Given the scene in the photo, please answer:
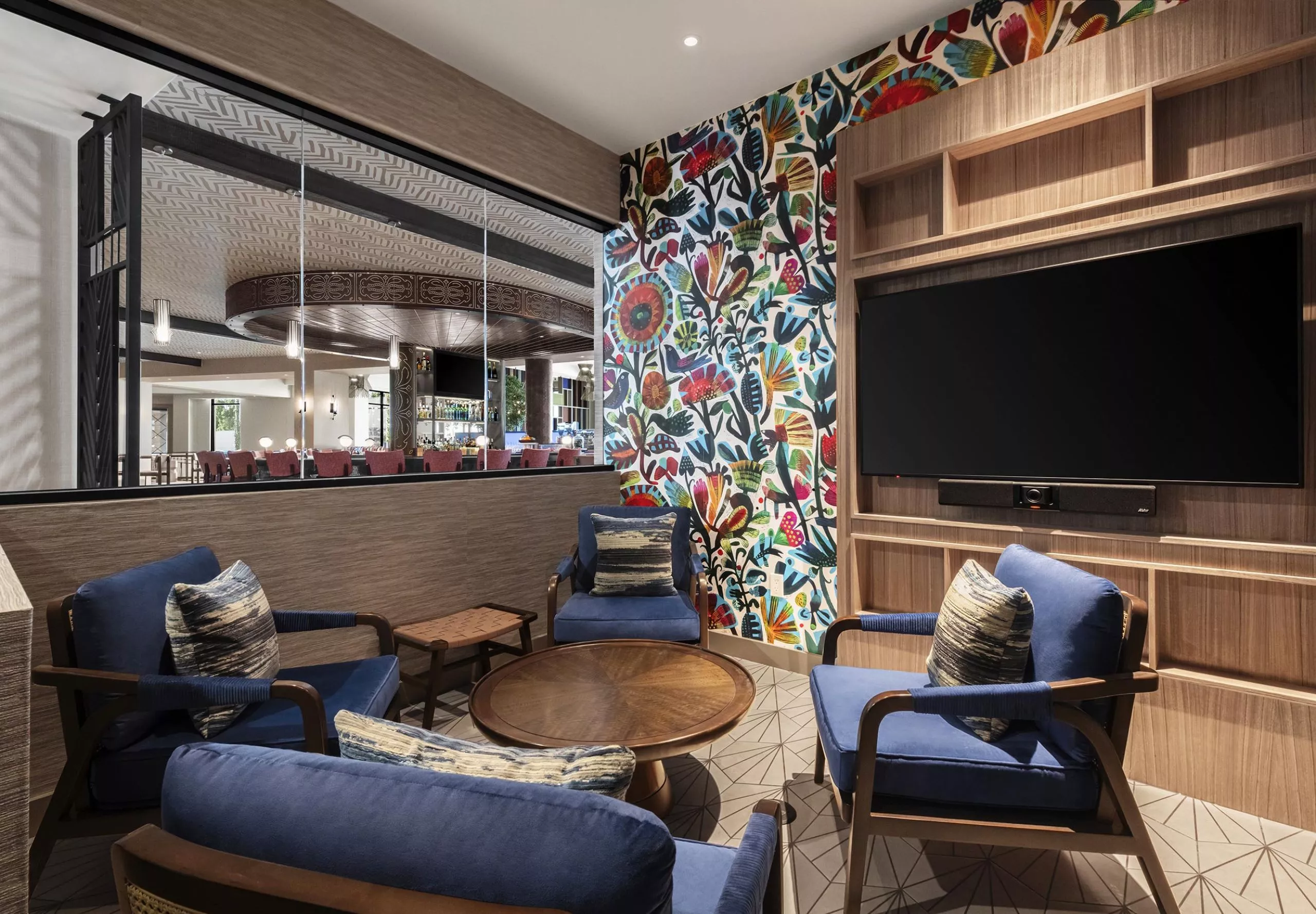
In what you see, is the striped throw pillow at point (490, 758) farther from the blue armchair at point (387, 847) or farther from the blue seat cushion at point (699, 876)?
the blue seat cushion at point (699, 876)

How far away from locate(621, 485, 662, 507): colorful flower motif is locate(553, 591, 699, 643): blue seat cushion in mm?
1001

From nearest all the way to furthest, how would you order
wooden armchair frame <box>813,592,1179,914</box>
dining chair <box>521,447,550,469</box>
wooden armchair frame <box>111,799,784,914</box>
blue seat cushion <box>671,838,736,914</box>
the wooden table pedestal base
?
wooden armchair frame <box>111,799,784,914</box>
blue seat cushion <box>671,838,736,914</box>
wooden armchair frame <box>813,592,1179,914</box>
the wooden table pedestal base
dining chair <box>521,447,550,469</box>

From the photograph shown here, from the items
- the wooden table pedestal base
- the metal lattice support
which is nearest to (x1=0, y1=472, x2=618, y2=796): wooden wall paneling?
the metal lattice support

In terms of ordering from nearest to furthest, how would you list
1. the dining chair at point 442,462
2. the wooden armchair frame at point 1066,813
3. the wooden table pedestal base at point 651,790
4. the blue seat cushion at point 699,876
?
1. the blue seat cushion at point 699,876
2. the wooden armchair frame at point 1066,813
3. the wooden table pedestal base at point 651,790
4. the dining chair at point 442,462

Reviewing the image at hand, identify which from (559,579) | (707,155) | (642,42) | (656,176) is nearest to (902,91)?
(707,155)

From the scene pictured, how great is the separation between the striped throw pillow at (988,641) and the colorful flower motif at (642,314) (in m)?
2.65

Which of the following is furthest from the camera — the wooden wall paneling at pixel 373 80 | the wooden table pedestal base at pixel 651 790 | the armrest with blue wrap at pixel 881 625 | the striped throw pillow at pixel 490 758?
the wooden wall paneling at pixel 373 80

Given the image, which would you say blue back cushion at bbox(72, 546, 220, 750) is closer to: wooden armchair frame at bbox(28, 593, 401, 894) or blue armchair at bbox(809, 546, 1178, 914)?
wooden armchair frame at bbox(28, 593, 401, 894)

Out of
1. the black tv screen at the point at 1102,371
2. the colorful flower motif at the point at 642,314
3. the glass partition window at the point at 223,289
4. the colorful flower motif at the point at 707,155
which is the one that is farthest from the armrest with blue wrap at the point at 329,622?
the colorful flower motif at the point at 707,155

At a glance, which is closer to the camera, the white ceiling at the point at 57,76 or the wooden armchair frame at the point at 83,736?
the wooden armchair frame at the point at 83,736

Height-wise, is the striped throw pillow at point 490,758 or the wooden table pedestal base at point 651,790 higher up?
the striped throw pillow at point 490,758

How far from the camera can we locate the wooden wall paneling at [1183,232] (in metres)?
2.15

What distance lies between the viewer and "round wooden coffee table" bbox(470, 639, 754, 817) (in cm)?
182

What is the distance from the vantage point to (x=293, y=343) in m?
2.91
